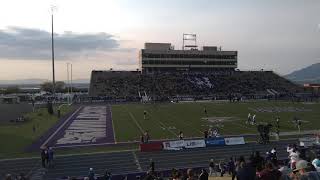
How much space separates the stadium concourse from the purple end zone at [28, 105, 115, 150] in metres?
4.80

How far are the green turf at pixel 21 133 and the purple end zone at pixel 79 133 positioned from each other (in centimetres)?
81

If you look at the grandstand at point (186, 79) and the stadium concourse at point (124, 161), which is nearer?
the stadium concourse at point (124, 161)

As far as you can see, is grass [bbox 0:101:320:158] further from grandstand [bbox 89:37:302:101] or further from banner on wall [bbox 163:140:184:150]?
grandstand [bbox 89:37:302:101]

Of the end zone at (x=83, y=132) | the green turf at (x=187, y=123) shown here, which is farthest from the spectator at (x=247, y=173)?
the green turf at (x=187, y=123)

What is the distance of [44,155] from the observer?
2742 cm

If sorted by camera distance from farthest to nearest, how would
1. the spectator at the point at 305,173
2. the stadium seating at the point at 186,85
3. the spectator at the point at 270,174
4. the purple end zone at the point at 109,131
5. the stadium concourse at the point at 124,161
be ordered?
the stadium seating at the point at 186,85
the purple end zone at the point at 109,131
the stadium concourse at the point at 124,161
the spectator at the point at 270,174
the spectator at the point at 305,173

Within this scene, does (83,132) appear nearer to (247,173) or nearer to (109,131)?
(109,131)

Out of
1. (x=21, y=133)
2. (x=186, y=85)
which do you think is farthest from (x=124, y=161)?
(x=186, y=85)

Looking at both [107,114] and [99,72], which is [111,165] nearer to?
[107,114]

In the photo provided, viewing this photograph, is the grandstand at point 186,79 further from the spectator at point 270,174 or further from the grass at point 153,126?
the spectator at point 270,174

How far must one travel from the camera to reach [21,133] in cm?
4112

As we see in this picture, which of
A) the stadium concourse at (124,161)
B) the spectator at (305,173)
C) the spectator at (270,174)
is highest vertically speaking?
the spectator at (305,173)

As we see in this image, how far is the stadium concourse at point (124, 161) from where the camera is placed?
26.2 m

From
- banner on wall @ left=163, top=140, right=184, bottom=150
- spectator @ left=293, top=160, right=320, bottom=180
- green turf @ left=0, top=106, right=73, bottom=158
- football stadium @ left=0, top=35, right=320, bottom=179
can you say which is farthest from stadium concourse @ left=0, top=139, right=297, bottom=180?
spectator @ left=293, top=160, right=320, bottom=180
